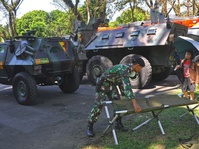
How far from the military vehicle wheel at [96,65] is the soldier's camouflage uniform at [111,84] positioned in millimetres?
5011

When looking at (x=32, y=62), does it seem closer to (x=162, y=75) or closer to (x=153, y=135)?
(x=153, y=135)

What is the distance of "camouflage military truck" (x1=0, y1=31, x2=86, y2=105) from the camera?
7648 millimetres

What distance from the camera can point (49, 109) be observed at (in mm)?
7465

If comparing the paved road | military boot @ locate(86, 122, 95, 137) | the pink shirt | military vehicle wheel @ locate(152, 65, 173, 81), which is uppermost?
the pink shirt

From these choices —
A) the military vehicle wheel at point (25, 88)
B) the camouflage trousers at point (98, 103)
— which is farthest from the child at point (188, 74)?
the military vehicle wheel at point (25, 88)

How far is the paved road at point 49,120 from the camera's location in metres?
5.13

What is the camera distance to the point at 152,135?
5113mm

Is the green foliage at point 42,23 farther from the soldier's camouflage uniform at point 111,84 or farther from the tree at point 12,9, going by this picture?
the soldier's camouflage uniform at point 111,84

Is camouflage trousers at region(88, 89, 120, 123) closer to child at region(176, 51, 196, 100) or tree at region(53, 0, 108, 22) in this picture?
child at region(176, 51, 196, 100)

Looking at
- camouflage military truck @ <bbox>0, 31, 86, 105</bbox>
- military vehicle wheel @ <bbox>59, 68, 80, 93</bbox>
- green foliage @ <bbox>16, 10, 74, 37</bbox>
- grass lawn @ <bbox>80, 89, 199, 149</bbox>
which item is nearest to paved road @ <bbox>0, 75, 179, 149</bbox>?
military vehicle wheel @ <bbox>59, 68, 80, 93</bbox>

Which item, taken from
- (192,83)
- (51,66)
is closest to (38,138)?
(51,66)

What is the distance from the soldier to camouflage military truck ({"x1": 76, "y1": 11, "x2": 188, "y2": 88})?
414 centimetres

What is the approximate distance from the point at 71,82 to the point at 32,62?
6.68 feet

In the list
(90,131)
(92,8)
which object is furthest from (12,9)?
(90,131)
